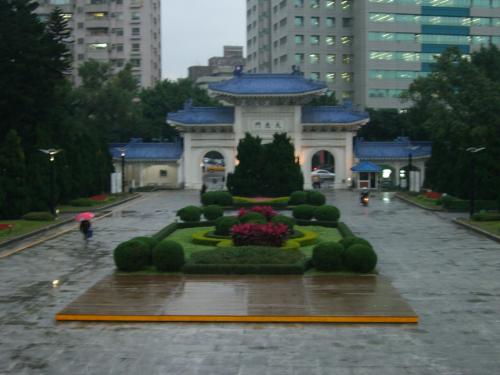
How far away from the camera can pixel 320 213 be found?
30109 mm

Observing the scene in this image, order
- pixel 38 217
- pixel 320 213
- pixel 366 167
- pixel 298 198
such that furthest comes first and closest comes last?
pixel 366 167 → pixel 298 198 → pixel 38 217 → pixel 320 213

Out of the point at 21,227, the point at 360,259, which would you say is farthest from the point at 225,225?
the point at 21,227

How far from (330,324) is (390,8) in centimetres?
8051

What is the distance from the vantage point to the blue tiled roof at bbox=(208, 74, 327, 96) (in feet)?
188

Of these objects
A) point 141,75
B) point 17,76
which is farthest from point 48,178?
point 141,75

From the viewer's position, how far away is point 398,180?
6153cm

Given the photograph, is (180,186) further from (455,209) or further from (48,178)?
(455,209)

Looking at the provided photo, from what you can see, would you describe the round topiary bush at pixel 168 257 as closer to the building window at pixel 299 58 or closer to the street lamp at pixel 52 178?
the street lamp at pixel 52 178

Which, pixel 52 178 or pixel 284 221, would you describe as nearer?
pixel 284 221

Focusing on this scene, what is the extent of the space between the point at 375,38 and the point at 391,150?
1207 inches

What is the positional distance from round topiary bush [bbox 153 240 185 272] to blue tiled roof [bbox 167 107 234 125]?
135 feet

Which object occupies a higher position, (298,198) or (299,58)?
(299,58)

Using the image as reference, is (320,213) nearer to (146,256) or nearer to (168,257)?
(146,256)

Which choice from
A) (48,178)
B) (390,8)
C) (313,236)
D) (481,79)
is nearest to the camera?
(313,236)
